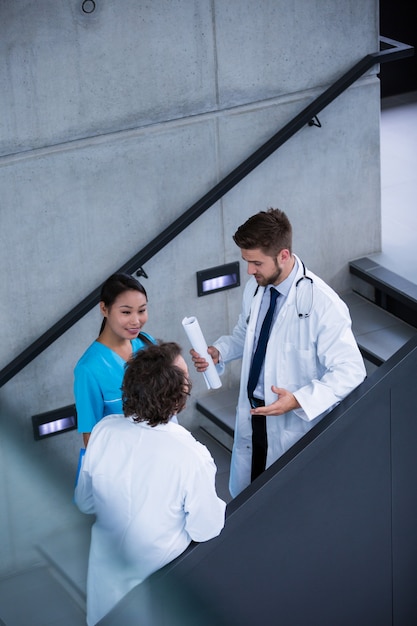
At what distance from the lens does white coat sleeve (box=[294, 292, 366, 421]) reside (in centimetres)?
321

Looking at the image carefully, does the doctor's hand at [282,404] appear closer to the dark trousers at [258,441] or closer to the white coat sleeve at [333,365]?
the white coat sleeve at [333,365]

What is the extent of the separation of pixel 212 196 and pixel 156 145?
34 cm

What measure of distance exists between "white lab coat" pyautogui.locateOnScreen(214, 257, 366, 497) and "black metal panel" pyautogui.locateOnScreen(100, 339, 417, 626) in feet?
0.32

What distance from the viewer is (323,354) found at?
3.29 meters

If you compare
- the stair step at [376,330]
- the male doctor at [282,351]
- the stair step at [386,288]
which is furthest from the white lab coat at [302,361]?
the stair step at [386,288]

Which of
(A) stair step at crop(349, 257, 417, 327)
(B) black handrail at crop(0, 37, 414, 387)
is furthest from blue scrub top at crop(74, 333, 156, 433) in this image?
(A) stair step at crop(349, 257, 417, 327)

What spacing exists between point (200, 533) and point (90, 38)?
7.08 ft

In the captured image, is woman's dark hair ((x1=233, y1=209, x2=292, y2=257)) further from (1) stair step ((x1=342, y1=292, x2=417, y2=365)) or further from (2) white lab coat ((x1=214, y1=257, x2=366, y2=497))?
(1) stair step ((x1=342, y1=292, x2=417, y2=365))

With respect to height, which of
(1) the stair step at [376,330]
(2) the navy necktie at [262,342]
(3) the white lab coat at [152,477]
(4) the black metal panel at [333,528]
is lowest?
(4) the black metal panel at [333,528]

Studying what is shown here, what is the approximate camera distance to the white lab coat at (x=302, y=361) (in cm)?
323

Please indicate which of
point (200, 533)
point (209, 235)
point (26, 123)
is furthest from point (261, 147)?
point (200, 533)

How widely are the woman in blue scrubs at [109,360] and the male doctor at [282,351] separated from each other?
29 centimetres

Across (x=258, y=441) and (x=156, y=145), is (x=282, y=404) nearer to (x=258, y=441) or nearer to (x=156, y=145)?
(x=258, y=441)

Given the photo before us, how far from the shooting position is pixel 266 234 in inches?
127
